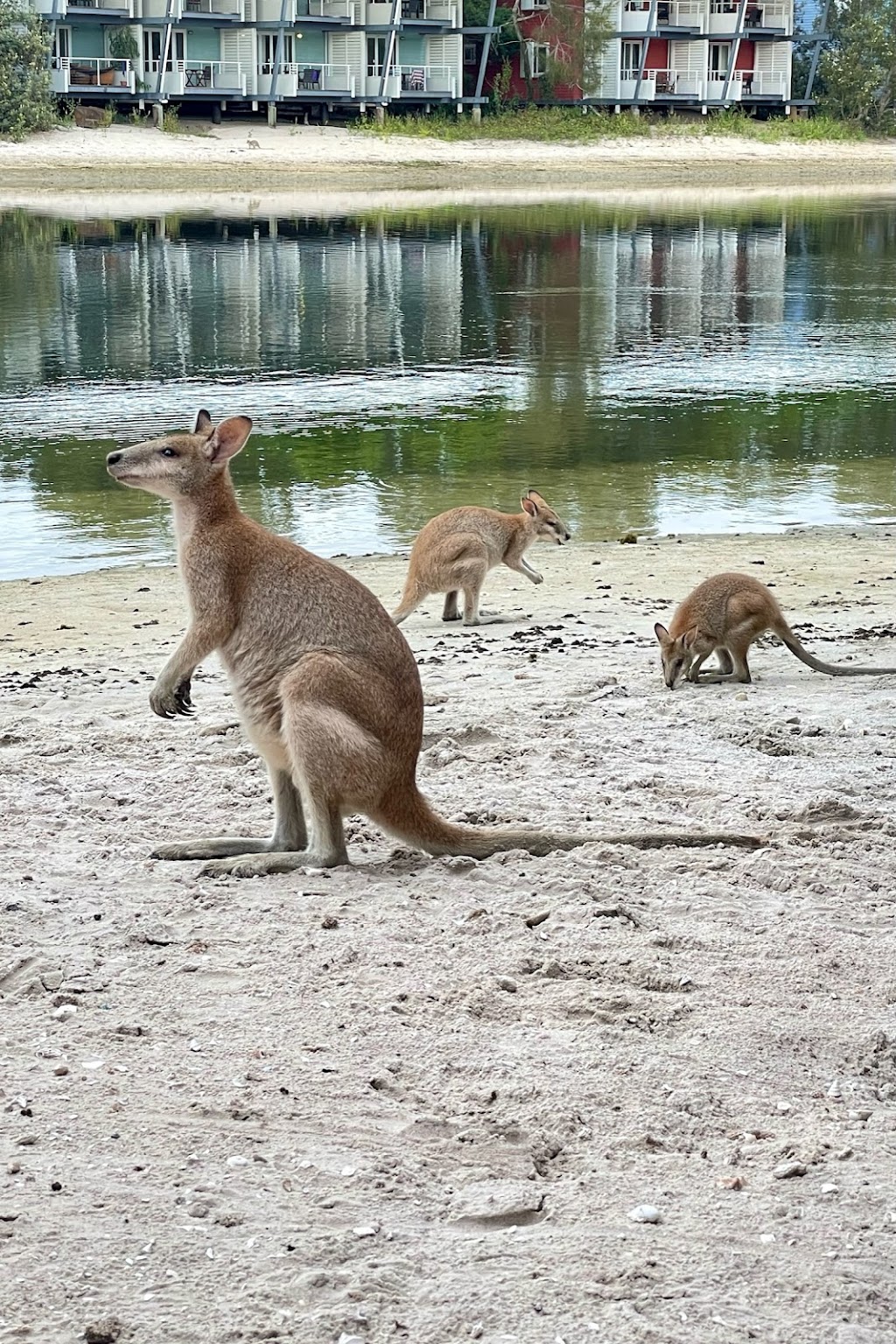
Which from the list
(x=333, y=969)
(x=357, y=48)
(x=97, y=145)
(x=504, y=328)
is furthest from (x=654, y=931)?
(x=357, y=48)

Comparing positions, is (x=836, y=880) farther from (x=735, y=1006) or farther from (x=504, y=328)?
(x=504, y=328)

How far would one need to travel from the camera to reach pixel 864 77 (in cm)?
7062

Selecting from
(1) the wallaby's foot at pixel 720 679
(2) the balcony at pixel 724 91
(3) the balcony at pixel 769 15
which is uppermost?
(3) the balcony at pixel 769 15

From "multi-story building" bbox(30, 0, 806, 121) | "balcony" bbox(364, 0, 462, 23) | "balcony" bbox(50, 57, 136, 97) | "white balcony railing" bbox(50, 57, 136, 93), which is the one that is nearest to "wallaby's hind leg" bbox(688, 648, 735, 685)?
"multi-story building" bbox(30, 0, 806, 121)

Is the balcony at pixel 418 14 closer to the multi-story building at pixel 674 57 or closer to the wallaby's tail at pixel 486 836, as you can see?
the multi-story building at pixel 674 57

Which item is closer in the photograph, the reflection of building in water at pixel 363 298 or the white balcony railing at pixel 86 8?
the reflection of building in water at pixel 363 298

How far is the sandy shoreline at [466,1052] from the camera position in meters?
3.04

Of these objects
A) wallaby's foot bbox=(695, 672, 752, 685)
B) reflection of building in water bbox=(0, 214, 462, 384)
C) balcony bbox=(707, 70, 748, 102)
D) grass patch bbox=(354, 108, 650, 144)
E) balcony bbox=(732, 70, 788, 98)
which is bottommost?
wallaby's foot bbox=(695, 672, 752, 685)

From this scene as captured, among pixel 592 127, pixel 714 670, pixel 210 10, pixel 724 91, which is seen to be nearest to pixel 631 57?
pixel 724 91

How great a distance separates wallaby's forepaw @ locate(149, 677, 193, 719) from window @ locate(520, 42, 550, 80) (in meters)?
66.6

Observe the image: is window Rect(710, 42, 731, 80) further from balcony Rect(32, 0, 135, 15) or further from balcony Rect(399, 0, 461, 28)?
balcony Rect(32, 0, 135, 15)

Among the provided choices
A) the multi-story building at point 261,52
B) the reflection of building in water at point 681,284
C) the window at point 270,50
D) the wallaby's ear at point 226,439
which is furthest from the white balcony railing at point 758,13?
the wallaby's ear at point 226,439

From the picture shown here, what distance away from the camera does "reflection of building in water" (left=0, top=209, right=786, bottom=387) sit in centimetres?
2144

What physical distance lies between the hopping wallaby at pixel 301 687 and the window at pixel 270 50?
60.3m
